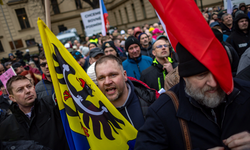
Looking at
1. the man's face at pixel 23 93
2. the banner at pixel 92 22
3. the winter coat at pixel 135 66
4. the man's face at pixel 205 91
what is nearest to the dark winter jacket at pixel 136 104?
the man's face at pixel 205 91

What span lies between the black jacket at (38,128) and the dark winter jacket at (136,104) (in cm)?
87

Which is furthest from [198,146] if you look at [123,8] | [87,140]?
[123,8]

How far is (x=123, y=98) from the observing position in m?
2.00

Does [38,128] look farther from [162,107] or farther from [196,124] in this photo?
[196,124]

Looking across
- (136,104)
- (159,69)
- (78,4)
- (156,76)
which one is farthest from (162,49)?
(78,4)

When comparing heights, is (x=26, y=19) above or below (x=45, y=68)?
above

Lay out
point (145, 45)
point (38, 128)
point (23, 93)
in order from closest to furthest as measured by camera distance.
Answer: point (38, 128) → point (23, 93) → point (145, 45)

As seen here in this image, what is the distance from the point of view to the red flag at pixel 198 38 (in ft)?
3.80

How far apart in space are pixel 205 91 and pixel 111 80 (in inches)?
39.2

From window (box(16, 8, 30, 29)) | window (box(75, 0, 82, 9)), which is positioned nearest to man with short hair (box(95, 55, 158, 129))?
window (box(16, 8, 30, 29))

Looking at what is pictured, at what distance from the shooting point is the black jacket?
214 cm

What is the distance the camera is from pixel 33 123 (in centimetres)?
222

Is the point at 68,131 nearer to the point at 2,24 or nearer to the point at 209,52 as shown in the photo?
the point at 209,52

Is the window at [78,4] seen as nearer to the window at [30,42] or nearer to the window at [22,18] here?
the window at [22,18]
